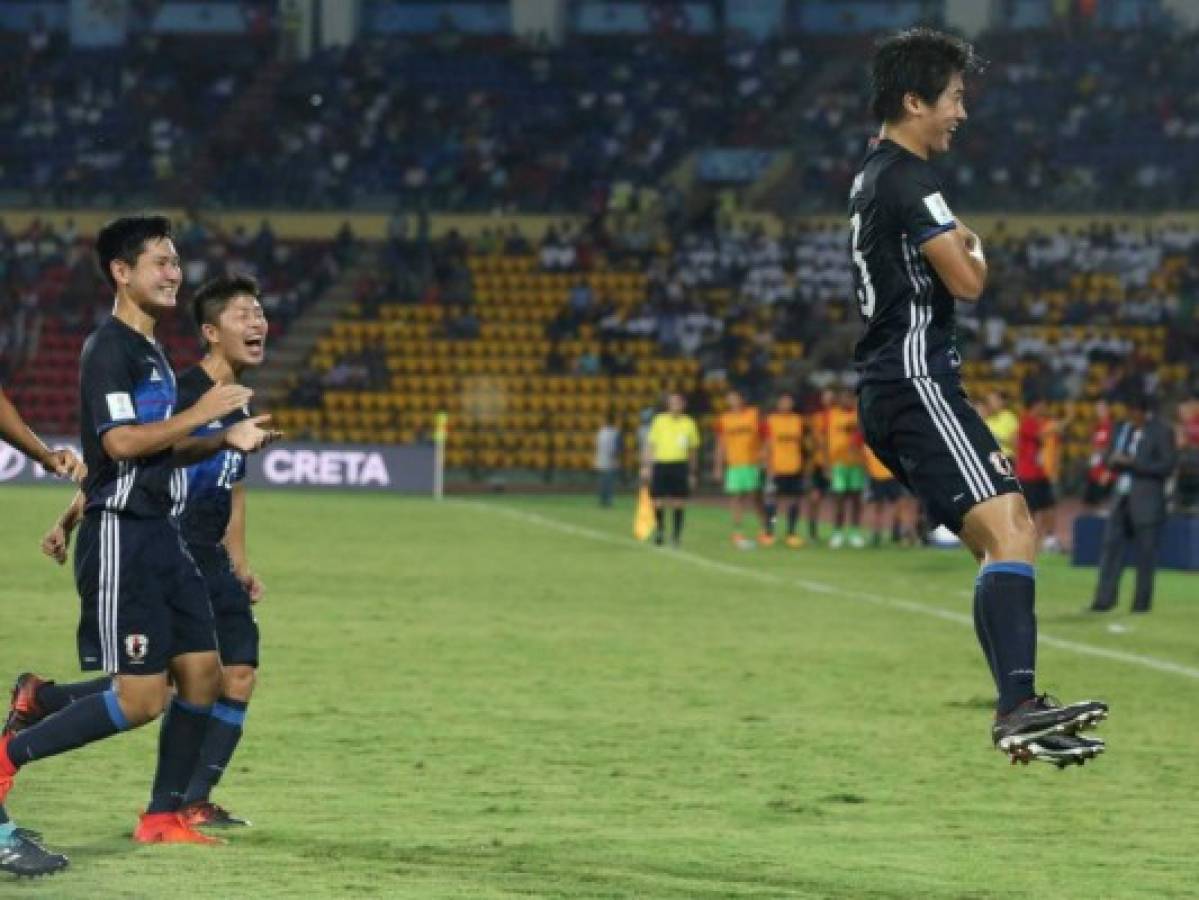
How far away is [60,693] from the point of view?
31.6 ft

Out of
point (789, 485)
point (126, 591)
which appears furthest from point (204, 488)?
point (789, 485)

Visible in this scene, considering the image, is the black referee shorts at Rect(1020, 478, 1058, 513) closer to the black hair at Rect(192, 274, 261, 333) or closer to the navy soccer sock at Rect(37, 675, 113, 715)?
the black hair at Rect(192, 274, 261, 333)

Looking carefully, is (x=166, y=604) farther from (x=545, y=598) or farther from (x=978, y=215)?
(x=978, y=215)

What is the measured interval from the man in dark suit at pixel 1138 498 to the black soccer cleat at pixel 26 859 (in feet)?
49.6

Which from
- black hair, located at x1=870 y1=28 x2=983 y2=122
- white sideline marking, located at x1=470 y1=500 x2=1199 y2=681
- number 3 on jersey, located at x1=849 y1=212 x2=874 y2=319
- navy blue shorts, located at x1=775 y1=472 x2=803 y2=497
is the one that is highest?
black hair, located at x1=870 y1=28 x2=983 y2=122

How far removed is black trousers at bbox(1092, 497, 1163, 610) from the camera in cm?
2305

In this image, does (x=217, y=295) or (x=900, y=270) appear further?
(x=217, y=295)

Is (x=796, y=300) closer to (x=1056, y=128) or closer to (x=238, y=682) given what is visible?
(x=1056, y=128)

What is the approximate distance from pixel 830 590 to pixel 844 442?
8580 mm

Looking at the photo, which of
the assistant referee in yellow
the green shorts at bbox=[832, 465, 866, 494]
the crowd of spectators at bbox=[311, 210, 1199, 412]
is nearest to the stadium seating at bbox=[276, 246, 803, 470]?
the crowd of spectators at bbox=[311, 210, 1199, 412]

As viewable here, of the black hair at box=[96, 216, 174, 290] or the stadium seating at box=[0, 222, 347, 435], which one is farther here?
the stadium seating at box=[0, 222, 347, 435]

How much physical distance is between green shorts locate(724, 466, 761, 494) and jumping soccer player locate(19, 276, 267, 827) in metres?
24.0

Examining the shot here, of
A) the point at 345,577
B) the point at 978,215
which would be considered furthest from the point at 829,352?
the point at 345,577

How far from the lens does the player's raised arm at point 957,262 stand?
26.9ft
